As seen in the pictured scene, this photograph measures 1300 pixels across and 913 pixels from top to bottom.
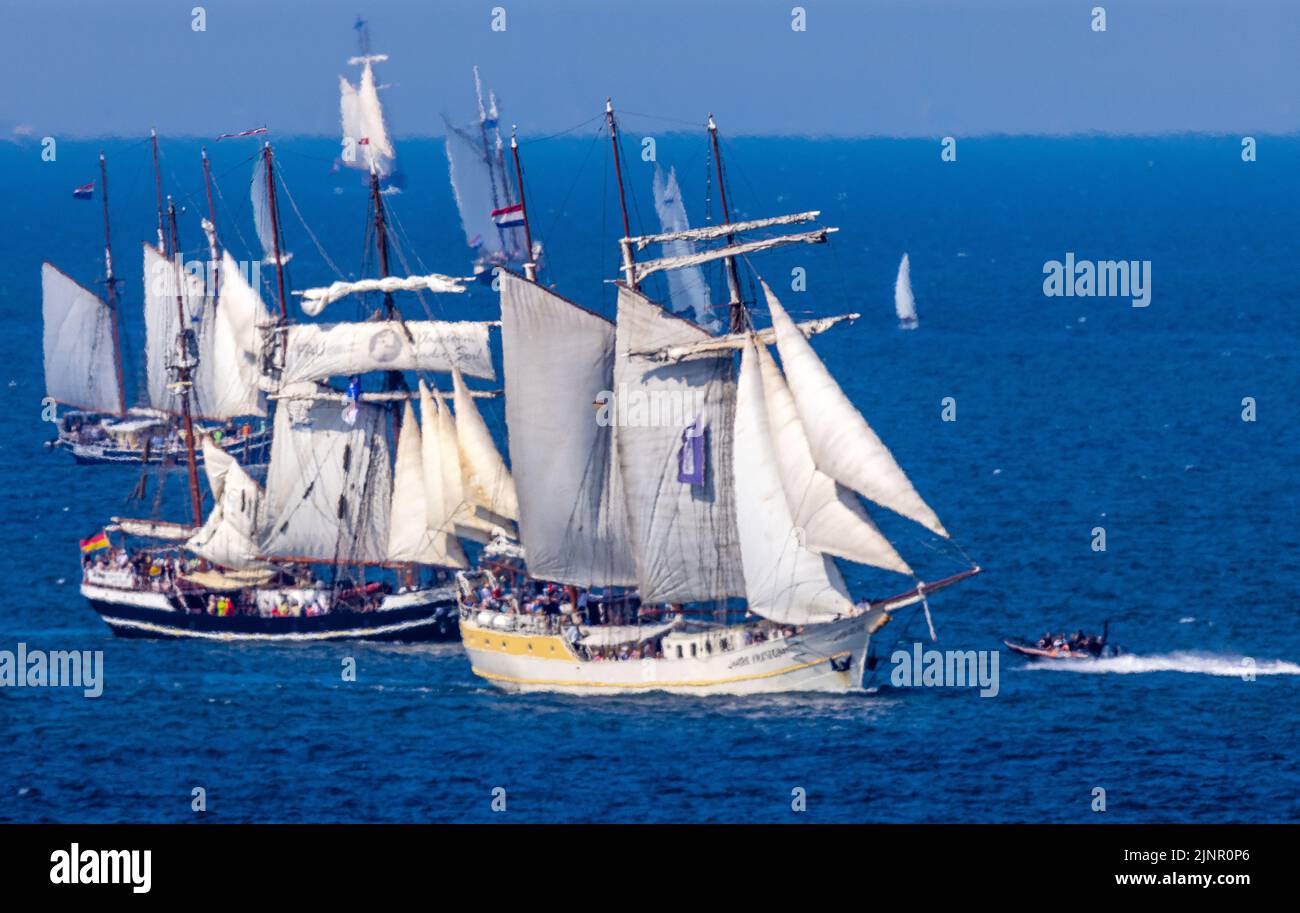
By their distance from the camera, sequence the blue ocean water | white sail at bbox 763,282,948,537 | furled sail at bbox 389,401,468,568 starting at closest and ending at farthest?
the blue ocean water
white sail at bbox 763,282,948,537
furled sail at bbox 389,401,468,568

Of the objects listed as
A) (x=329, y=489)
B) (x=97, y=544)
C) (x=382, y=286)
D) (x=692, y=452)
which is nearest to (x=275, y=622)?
(x=329, y=489)

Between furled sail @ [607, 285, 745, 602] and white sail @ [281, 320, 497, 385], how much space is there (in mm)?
11000

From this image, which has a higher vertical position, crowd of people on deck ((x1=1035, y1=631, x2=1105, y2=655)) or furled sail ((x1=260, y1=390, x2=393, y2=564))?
furled sail ((x1=260, y1=390, x2=393, y2=564))

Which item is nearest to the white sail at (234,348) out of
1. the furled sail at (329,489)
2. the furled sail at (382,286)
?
the furled sail at (329,489)

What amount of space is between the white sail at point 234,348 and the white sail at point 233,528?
24.4 m

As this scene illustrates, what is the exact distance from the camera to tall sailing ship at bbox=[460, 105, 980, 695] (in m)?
88.8

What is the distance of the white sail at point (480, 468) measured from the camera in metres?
101

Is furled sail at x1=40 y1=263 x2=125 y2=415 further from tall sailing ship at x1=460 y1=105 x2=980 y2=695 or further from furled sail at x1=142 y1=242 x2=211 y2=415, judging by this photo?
tall sailing ship at x1=460 y1=105 x2=980 y2=695

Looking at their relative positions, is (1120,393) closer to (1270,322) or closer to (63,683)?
(1270,322)

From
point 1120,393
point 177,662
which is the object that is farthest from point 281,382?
point 1120,393

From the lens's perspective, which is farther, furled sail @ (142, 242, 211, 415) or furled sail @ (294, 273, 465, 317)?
furled sail @ (142, 242, 211, 415)

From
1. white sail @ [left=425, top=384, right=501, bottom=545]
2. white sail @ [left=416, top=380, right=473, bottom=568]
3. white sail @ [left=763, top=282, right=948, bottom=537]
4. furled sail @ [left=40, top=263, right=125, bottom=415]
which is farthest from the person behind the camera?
furled sail @ [left=40, top=263, right=125, bottom=415]

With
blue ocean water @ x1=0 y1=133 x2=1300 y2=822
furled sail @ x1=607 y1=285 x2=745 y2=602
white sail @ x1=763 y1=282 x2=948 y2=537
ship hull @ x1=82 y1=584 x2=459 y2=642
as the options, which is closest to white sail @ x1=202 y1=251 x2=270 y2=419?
blue ocean water @ x1=0 y1=133 x2=1300 y2=822

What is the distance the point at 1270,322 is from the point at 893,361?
3546 cm
